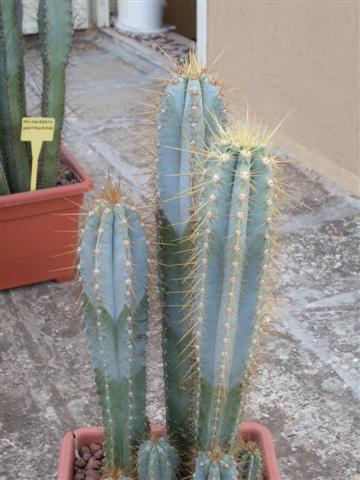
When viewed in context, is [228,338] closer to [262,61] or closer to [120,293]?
[120,293]

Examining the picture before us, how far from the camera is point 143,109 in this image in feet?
15.6

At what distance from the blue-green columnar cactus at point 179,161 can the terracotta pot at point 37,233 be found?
4.15 ft

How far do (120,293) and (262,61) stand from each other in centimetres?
296

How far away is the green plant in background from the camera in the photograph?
2.79 m

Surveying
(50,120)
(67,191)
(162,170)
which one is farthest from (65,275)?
(162,170)

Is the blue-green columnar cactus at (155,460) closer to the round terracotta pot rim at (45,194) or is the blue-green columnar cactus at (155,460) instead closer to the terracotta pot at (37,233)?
the terracotta pot at (37,233)

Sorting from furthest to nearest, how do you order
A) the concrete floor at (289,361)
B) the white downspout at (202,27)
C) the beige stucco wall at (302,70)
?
the white downspout at (202,27) → the beige stucco wall at (302,70) → the concrete floor at (289,361)

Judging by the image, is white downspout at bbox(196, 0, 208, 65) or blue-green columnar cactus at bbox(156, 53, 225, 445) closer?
blue-green columnar cactus at bbox(156, 53, 225, 445)

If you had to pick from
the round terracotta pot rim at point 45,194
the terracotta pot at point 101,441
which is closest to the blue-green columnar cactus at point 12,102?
the round terracotta pot rim at point 45,194

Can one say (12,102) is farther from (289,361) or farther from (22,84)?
(289,361)

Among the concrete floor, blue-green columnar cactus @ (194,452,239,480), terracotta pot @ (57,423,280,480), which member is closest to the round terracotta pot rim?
the concrete floor

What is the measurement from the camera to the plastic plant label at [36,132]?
2818 millimetres

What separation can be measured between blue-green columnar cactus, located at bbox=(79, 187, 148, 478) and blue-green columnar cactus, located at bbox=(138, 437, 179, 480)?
64 millimetres

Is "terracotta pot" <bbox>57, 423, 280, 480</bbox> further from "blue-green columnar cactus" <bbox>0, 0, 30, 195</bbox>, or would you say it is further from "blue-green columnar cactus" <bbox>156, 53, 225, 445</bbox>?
"blue-green columnar cactus" <bbox>0, 0, 30, 195</bbox>
